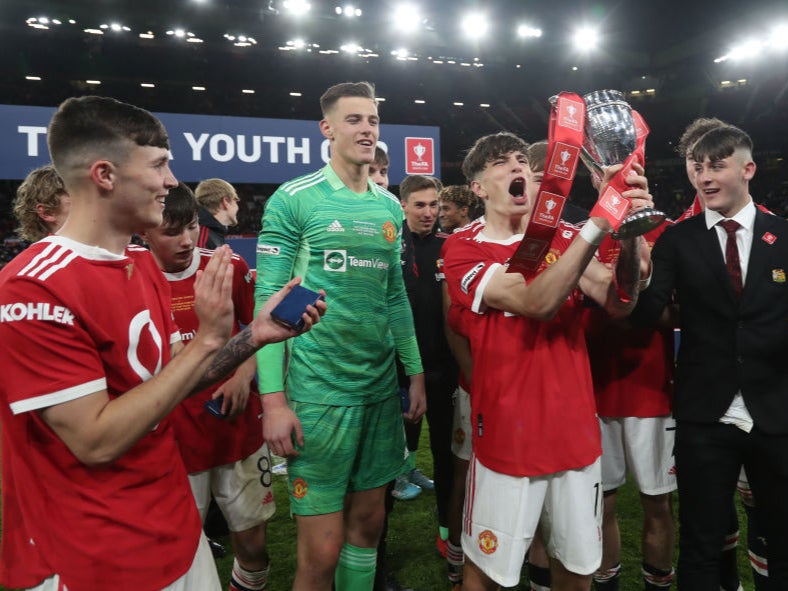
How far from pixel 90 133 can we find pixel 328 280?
100cm

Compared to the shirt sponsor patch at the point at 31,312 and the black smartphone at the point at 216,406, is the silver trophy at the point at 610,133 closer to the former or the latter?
the shirt sponsor patch at the point at 31,312

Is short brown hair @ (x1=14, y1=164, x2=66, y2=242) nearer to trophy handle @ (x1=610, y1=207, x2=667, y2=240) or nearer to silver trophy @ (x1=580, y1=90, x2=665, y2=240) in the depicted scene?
silver trophy @ (x1=580, y1=90, x2=665, y2=240)

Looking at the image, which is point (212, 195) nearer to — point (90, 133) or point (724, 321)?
point (90, 133)

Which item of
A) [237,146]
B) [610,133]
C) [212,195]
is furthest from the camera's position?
[237,146]

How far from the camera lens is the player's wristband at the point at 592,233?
1685 mm

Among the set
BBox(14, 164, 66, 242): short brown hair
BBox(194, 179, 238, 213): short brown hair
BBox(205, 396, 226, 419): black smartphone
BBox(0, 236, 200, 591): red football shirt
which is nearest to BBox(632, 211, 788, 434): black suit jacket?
BBox(205, 396, 226, 419): black smartphone

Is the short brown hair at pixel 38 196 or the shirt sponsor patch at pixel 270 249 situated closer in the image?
the shirt sponsor patch at pixel 270 249

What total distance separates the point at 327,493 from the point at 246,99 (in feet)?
66.5

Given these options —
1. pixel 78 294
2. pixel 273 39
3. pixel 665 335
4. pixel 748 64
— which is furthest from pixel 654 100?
pixel 78 294

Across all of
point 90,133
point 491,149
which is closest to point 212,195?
point 491,149

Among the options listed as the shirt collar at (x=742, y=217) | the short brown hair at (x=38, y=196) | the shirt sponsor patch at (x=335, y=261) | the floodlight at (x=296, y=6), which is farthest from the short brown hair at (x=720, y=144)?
the floodlight at (x=296, y=6)

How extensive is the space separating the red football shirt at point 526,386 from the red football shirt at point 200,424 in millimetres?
1022

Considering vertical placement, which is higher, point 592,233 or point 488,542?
point 592,233

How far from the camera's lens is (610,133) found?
5.72ft
